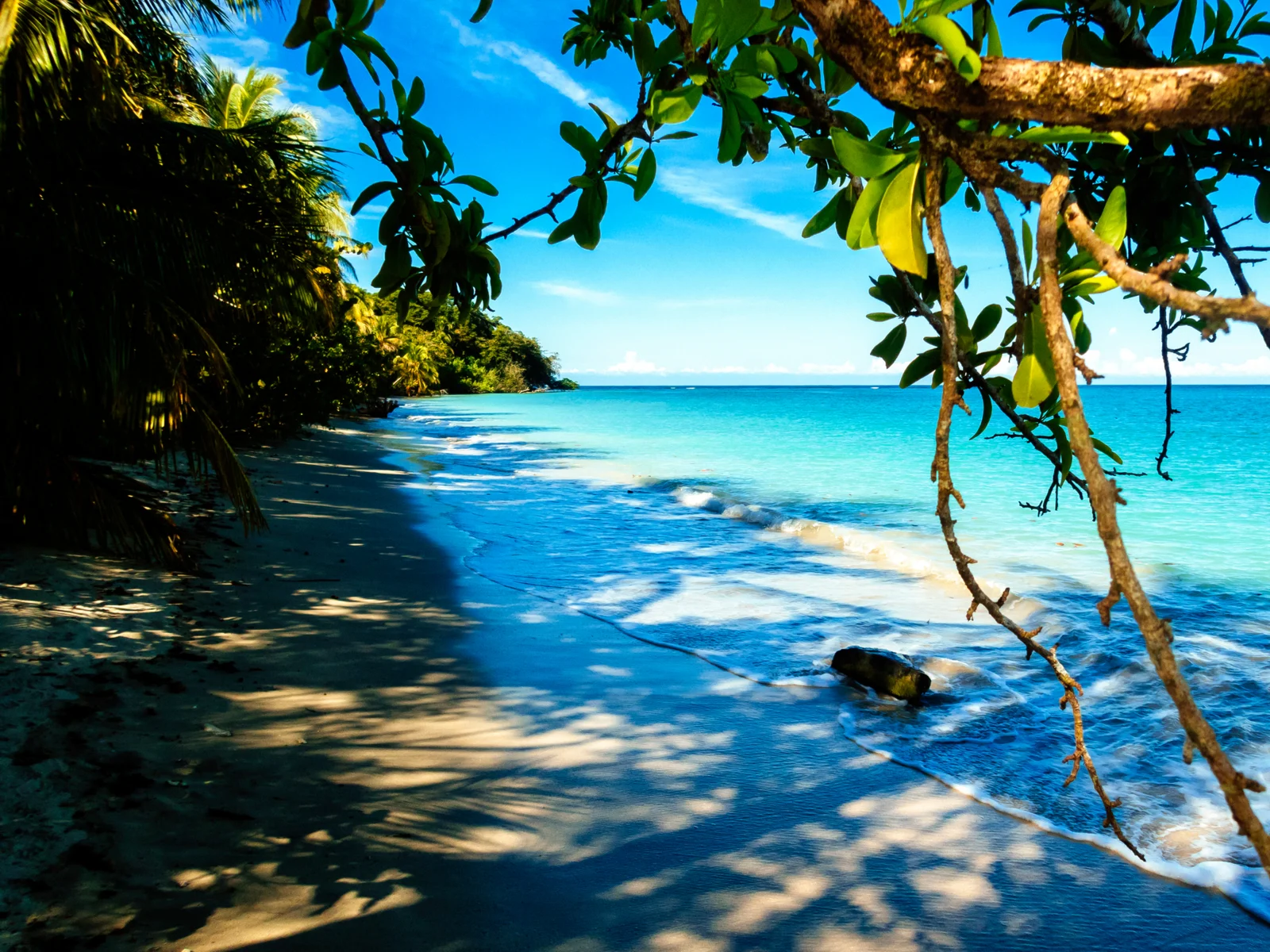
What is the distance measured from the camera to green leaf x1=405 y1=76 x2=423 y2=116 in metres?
1.28

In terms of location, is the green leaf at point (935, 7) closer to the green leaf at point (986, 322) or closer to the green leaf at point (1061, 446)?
the green leaf at point (986, 322)

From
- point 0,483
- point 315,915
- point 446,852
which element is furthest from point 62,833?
point 0,483

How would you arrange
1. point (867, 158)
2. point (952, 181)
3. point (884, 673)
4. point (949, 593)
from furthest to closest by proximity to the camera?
point (949, 593) → point (884, 673) → point (952, 181) → point (867, 158)

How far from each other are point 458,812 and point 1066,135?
3.48m

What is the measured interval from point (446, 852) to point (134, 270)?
15.6ft

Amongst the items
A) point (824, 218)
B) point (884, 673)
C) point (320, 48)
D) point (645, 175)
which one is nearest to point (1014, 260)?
point (824, 218)

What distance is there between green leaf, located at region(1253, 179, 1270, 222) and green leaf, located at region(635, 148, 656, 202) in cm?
117

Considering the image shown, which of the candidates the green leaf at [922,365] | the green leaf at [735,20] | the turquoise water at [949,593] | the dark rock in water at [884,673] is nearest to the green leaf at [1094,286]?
the green leaf at [922,365]

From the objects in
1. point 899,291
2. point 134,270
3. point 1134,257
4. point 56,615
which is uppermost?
point 134,270

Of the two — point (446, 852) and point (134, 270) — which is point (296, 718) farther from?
point (134, 270)

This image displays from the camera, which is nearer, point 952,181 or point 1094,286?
point 1094,286

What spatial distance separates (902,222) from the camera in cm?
84

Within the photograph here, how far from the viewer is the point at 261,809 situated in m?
3.22

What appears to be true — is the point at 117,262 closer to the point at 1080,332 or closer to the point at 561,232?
the point at 561,232
